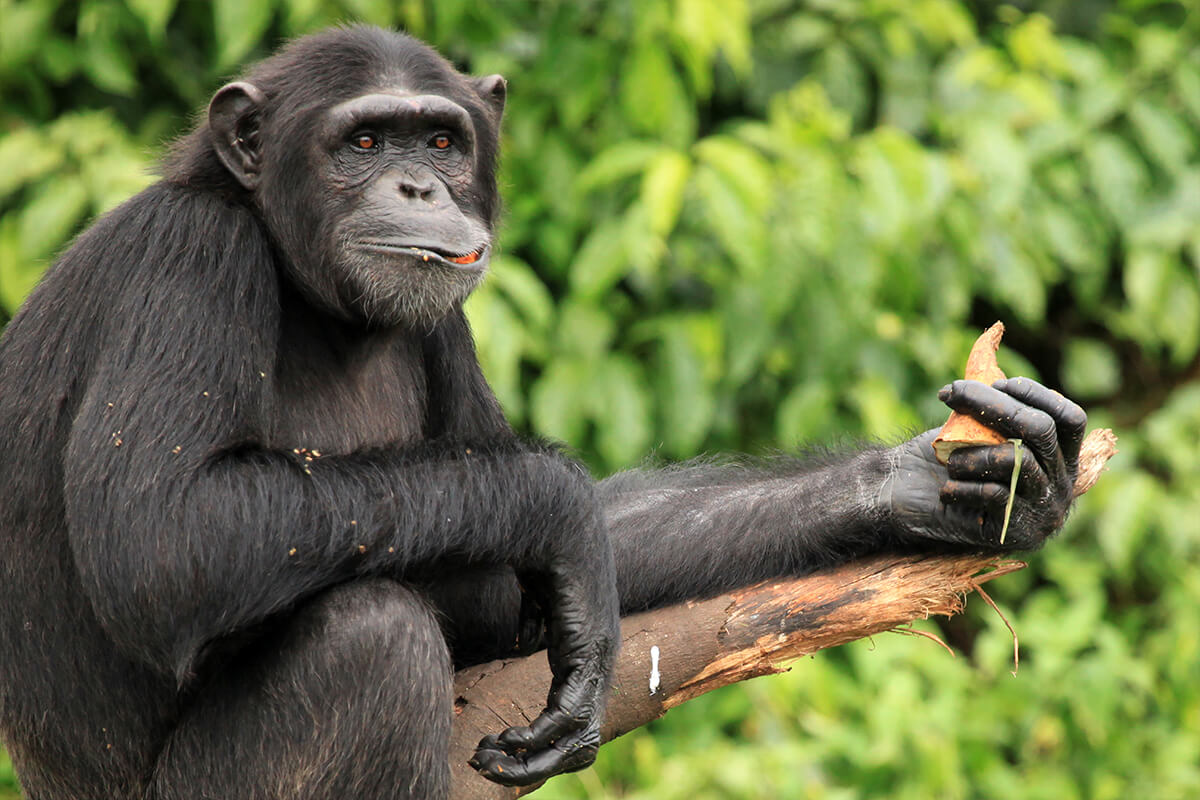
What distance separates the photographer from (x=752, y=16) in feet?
22.2

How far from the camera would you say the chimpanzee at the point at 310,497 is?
303 cm

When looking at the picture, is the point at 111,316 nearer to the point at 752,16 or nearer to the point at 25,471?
the point at 25,471

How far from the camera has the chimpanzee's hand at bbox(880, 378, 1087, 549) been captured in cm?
322

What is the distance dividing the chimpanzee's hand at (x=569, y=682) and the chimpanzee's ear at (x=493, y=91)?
140cm

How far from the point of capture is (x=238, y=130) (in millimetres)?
3508

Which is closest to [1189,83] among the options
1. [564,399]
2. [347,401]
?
[564,399]

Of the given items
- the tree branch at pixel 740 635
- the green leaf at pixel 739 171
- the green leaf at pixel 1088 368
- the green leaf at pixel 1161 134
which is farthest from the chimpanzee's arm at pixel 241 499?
the green leaf at pixel 1088 368

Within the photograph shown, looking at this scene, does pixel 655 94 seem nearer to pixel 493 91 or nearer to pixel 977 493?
pixel 493 91

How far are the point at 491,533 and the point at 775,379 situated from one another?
11.2 feet

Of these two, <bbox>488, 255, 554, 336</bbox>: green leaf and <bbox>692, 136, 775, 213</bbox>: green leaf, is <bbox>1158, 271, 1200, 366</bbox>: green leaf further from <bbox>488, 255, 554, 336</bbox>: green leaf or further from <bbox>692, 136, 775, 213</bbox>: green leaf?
<bbox>488, 255, 554, 336</bbox>: green leaf

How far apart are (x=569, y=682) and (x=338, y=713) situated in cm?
50

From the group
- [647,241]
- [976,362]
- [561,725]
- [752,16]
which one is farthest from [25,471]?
[752,16]

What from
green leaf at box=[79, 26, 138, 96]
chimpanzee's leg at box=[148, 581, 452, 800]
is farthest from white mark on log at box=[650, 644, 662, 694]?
green leaf at box=[79, 26, 138, 96]

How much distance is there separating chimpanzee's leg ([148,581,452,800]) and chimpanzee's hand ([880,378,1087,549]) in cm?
120
